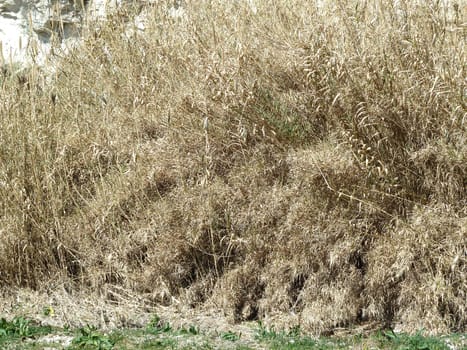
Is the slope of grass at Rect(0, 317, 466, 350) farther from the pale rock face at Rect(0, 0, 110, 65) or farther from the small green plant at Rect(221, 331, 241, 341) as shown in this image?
the pale rock face at Rect(0, 0, 110, 65)

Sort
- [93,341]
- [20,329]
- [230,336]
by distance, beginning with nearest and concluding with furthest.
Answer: [93,341] < [230,336] < [20,329]

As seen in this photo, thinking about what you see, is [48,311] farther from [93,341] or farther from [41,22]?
[41,22]

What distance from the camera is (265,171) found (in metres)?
6.62

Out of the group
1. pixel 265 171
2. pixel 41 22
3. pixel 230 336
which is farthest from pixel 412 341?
pixel 41 22

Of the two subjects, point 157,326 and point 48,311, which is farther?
point 48,311

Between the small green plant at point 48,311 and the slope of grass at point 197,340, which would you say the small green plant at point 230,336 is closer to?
the slope of grass at point 197,340

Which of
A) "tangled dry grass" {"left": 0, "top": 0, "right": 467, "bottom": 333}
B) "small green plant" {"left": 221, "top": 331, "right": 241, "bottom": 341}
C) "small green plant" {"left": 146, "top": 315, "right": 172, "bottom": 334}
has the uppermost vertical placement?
"tangled dry grass" {"left": 0, "top": 0, "right": 467, "bottom": 333}

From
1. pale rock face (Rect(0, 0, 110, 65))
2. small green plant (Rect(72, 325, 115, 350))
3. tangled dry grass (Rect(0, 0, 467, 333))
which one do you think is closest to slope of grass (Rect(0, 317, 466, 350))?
small green plant (Rect(72, 325, 115, 350))

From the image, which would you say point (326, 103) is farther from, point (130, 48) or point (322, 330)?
point (130, 48)

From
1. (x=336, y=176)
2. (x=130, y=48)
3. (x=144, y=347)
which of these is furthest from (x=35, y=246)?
→ (x=336, y=176)

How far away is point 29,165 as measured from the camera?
23.5 feet

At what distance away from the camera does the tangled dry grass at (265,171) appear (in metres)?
6.07

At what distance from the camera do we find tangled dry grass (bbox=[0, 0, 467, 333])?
6.07 meters

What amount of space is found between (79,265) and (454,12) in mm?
A: 4180
